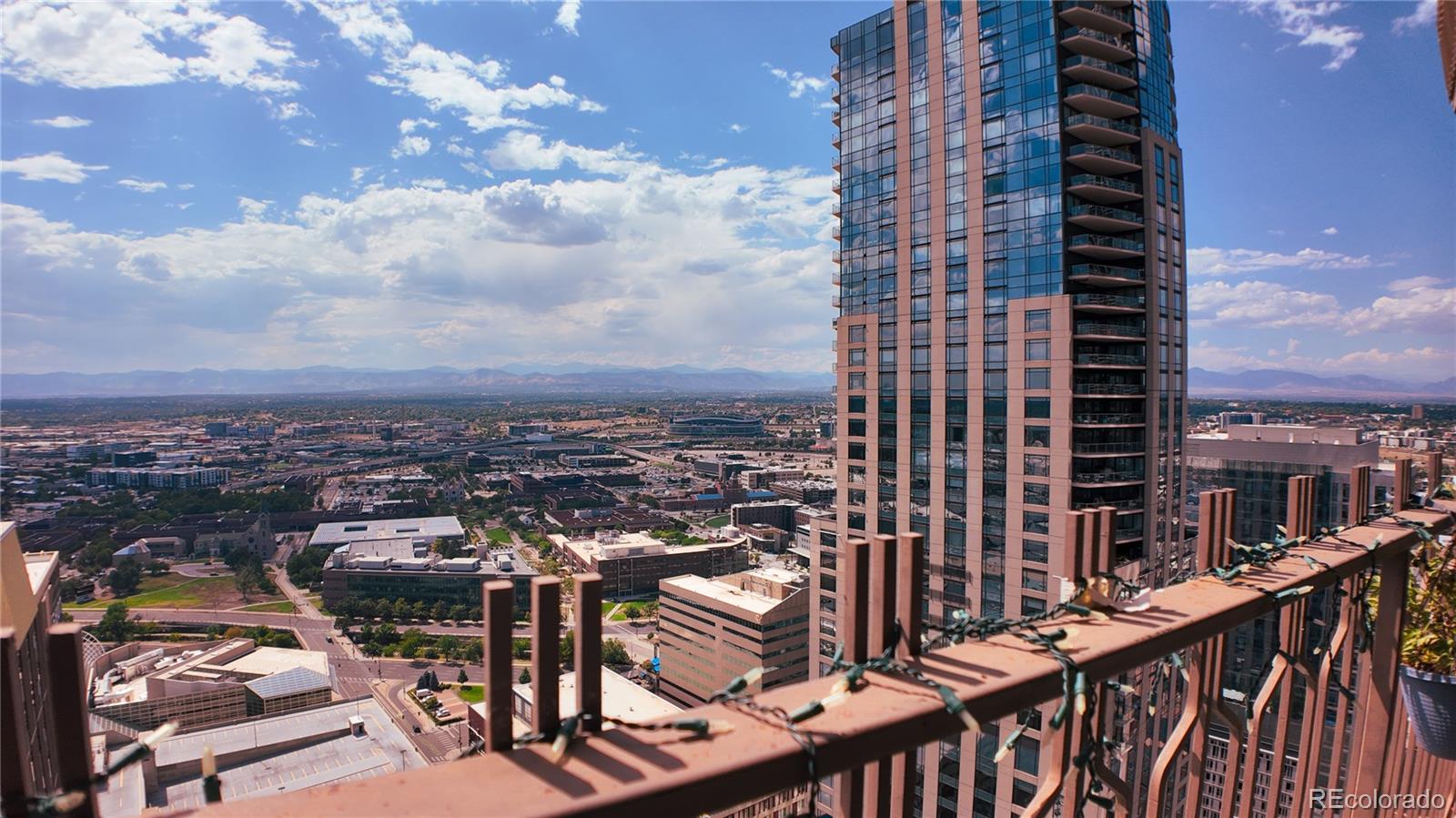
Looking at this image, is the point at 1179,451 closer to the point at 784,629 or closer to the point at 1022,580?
the point at 1022,580

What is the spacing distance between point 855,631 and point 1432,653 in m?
2.43

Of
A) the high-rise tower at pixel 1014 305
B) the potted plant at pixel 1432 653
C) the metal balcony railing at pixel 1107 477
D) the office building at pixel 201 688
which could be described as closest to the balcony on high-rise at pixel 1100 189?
the high-rise tower at pixel 1014 305

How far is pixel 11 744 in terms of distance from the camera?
2.23 ft

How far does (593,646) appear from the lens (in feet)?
3.06

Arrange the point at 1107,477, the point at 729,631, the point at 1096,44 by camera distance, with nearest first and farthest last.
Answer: the point at 1107,477 → the point at 1096,44 → the point at 729,631

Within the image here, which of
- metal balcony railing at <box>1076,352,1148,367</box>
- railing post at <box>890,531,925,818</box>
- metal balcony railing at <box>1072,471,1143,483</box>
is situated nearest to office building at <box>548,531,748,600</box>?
metal balcony railing at <box>1072,471,1143,483</box>

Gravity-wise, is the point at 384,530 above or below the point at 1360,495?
below

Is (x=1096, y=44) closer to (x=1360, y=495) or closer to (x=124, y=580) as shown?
(x=1360, y=495)

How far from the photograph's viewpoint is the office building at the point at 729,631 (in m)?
26.9

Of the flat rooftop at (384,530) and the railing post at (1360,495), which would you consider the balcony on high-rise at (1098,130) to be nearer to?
the railing post at (1360,495)

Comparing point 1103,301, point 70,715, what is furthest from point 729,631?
point 70,715

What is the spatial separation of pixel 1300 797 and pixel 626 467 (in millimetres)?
91347

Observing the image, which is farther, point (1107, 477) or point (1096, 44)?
point (1096, 44)

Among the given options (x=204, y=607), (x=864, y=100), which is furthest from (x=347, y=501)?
(x=864, y=100)
